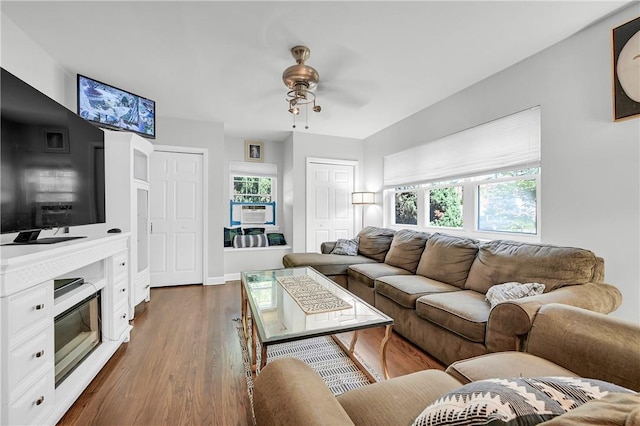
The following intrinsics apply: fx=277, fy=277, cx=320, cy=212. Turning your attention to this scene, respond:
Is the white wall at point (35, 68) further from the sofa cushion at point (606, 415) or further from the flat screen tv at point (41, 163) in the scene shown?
the sofa cushion at point (606, 415)

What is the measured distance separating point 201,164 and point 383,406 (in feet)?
13.6

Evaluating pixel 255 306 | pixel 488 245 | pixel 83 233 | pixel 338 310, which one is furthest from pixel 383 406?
pixel 83 233

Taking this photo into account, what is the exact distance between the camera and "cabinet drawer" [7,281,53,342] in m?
1.18

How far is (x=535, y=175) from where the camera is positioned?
251 centimetres

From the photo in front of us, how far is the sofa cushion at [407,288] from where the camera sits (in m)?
2.33

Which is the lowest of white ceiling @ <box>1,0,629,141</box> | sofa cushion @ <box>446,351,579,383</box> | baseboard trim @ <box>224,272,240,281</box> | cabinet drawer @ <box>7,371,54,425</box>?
baseboard trim @ <box>224,272,240,281</box>

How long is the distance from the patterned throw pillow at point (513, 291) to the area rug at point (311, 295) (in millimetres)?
1035

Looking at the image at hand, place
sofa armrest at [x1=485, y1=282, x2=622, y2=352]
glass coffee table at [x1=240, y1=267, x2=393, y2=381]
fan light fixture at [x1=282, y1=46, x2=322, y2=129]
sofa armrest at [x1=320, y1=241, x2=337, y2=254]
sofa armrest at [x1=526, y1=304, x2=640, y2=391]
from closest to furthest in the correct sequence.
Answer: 1. sofa armrest at [x1=526, y1=304, x2=640, y2=391]
2. sofa armrest at [x1=485, y1=282, x2=622, y2=352]
3. glass coffee table at [x1=240, y1=267, x2=393, y2=381]
4. fan light fixture at [x1=282, y1=46, x2=322, y2=129]
5. sofa armrest at [x1=320, y1=241, x2=337, y2=254]

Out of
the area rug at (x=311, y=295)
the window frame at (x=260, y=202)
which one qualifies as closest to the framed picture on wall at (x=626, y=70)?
the area rug at (x=311, y=295)

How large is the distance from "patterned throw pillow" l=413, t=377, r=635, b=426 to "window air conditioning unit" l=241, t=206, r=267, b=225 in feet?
16.3

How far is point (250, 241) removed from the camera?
4.86 meters

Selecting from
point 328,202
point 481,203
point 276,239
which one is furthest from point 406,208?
point 276,239

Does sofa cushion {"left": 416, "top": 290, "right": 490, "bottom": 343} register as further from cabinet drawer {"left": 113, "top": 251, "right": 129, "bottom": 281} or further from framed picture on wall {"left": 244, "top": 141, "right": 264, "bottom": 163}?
framed picture on wall {"left": 244, "top": 141, "right": 264, "bottom": 163}

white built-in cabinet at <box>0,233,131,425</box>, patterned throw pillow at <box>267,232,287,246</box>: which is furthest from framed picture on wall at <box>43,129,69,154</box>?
patterned throw pillow at <box>267,232,287,246</box>
